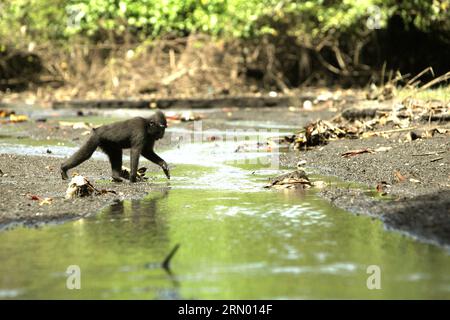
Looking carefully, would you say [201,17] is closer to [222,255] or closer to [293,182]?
[293,182]

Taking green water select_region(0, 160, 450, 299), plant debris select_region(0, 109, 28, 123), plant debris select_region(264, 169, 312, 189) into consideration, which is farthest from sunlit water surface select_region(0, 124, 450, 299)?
plant debris select_region(0, 109, 28, 123)

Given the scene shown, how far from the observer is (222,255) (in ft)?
19.0

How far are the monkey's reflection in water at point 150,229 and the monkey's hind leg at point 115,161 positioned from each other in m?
1.06

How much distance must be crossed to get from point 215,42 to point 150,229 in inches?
709

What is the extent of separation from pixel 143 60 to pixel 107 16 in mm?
1618

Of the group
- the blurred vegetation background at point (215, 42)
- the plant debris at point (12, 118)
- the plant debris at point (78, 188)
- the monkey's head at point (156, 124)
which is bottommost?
the plant debris at point (12, 118)

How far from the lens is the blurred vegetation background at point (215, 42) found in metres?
22.8

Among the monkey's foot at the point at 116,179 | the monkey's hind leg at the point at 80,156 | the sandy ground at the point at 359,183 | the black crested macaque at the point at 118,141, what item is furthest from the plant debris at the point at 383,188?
the monkey's hind leg at the point at 80,156

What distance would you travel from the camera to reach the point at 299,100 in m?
21.4

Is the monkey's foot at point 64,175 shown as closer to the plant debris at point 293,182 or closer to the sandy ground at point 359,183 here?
the sandy ground at point 359,183

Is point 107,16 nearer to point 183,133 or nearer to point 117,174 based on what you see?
point 183,133

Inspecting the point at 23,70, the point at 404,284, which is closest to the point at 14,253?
the point at 404,284

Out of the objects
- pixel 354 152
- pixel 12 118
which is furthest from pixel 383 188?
pixel 12 118

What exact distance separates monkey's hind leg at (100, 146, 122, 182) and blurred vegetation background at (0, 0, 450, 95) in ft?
43.6
